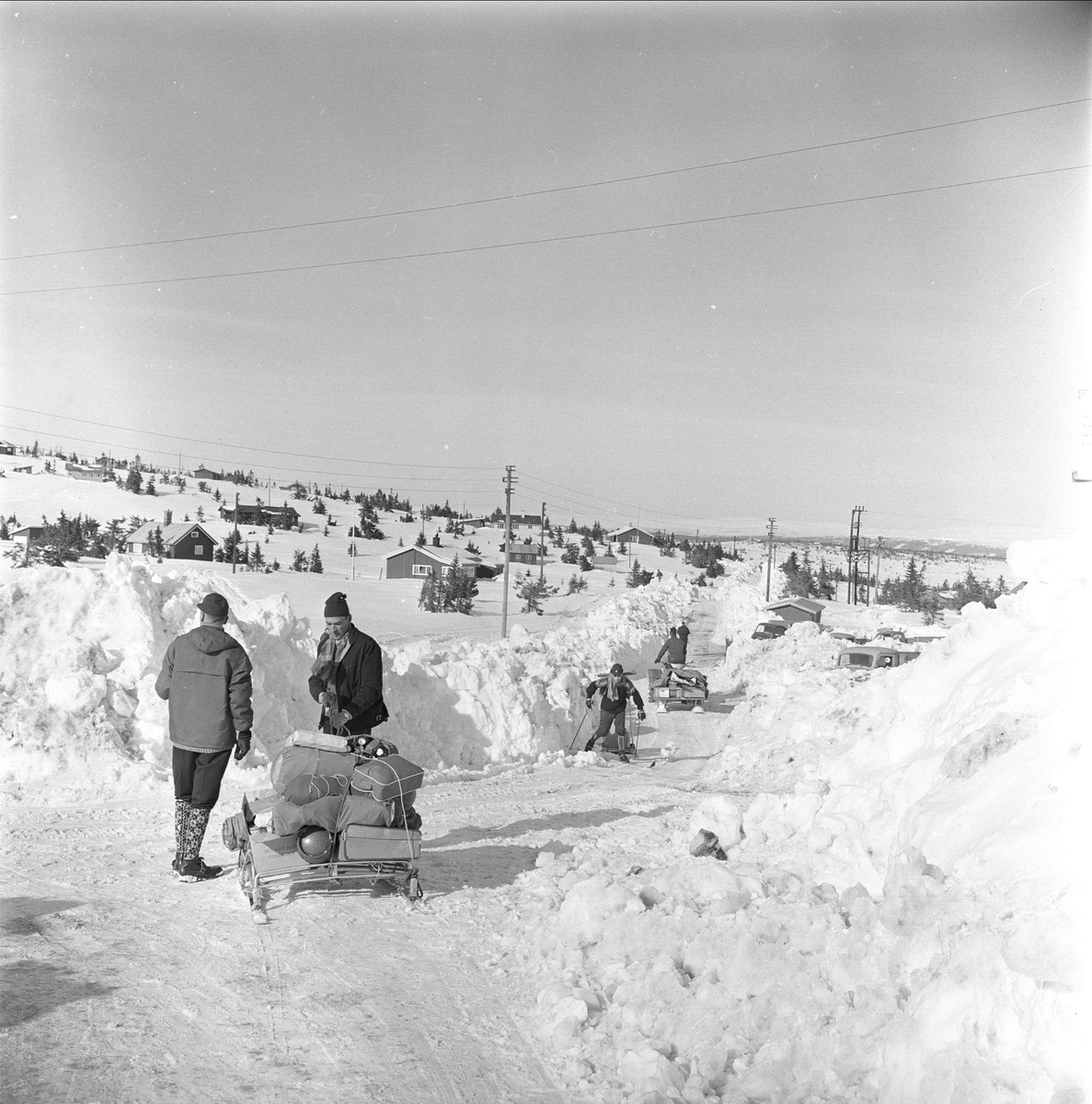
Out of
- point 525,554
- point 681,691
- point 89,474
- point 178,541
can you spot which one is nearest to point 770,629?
point 681,691

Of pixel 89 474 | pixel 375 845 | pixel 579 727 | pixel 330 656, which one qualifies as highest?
pixel 89 474

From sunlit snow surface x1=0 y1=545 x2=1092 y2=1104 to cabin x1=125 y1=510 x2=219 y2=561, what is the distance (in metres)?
41.5

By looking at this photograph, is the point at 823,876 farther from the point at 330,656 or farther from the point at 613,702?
the point at 613,702

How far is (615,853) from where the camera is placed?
6957 millimetres

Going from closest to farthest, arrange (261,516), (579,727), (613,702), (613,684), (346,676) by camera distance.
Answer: (346,676) → (613,702) → (613,684) → (579,727) → (261,516)

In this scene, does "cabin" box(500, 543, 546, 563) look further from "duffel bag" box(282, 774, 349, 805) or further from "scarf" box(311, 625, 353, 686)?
"duffel bag" box(282, 774, 349, 805)

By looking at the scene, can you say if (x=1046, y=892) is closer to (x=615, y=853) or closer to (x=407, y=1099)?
(x=407, y=1099)

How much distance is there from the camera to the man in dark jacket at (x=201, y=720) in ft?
19.6

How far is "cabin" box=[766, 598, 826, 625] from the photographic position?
42781 millimetres

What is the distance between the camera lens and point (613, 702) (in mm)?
14016

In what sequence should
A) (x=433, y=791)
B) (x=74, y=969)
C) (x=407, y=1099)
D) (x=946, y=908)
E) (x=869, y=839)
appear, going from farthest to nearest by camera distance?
(x=433, y=791)
(x=869, y=839)
(x=74, y=969)
(x=946, y=908)
(x=407, y=1099)

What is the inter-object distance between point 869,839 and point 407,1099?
3261 millimetres

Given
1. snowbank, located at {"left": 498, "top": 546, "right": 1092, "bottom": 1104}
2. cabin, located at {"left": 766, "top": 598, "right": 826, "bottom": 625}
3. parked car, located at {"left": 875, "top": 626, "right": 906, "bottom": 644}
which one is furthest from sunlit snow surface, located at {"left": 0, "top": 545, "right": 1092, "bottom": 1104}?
cabin, located at {"left": 766, "top": 598, "right": 826, "bottom": 625}

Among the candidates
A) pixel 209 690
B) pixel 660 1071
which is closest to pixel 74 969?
pixel 209 690
